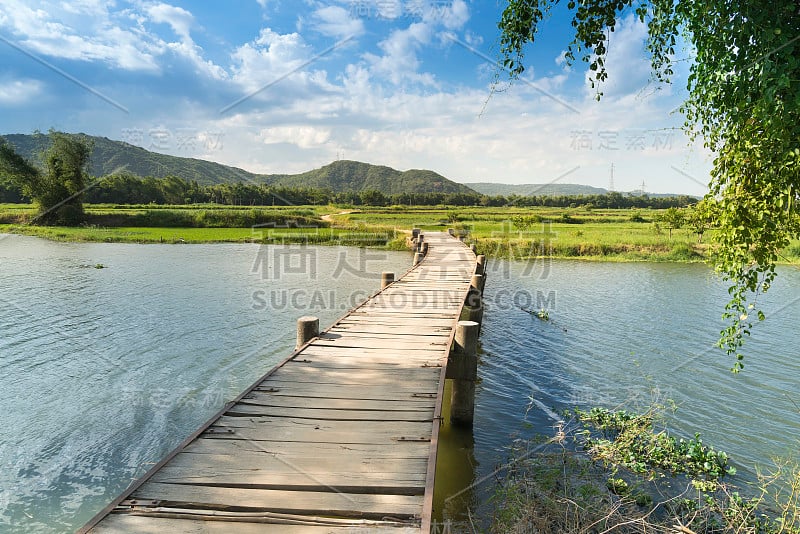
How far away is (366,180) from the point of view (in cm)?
18875

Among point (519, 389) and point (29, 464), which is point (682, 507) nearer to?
point (519, 389)

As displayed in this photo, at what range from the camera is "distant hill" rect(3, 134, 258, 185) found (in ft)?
352

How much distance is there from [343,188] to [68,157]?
12665 cm

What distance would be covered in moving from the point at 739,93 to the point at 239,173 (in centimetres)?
19182

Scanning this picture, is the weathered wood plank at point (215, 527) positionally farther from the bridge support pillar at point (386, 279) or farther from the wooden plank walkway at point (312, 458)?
the bridge support pillar at point (386, 279)

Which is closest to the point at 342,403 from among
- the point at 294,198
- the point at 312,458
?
the point at 312,458

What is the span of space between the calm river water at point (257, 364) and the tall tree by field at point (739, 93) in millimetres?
4635

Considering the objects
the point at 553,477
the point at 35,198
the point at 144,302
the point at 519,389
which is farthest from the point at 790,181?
the point at 35,198

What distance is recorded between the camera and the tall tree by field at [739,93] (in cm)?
361

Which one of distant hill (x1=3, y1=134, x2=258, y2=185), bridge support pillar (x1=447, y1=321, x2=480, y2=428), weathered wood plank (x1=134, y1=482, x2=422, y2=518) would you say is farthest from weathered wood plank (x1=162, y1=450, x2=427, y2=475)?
distant hill (x1=3, y1=134, x2=258, y2=185)

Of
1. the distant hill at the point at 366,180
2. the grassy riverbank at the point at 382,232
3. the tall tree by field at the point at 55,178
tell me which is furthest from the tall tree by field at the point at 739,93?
the distant hill at the point at 366,180

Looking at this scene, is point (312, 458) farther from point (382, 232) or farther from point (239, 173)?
point (239, 173)

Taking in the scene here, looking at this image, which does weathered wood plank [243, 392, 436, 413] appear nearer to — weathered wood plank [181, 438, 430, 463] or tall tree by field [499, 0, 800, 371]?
weathered wood plank [181, 438, 430, 463]
